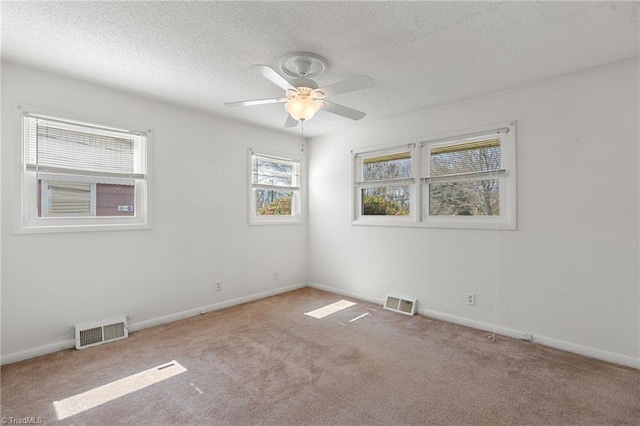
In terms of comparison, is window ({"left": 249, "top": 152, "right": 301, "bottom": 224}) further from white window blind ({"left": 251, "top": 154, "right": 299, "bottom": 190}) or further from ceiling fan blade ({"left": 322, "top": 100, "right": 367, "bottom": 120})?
ceiling fan blade ({"left": 322, "top": 100, "right": 367, "bottom": 120})

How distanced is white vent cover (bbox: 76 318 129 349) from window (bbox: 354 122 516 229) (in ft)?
9.82

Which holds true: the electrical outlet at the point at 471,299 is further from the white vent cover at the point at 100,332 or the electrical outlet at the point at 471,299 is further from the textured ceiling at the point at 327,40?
the white vent cover at the point at 100,332

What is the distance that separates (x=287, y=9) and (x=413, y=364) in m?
2.71

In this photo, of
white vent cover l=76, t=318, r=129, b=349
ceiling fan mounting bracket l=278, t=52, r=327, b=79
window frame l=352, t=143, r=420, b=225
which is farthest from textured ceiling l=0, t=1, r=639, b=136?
white vent cover l=76, t=318, r=129, b=349

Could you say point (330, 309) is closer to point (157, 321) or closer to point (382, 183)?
point (382, 183)

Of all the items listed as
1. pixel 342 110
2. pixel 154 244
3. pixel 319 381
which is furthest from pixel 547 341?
pixel 154 244

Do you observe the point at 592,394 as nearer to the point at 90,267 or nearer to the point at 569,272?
the point at 569,272

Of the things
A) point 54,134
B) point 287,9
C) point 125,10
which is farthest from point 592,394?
point 54,134

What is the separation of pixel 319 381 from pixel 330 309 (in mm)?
1650

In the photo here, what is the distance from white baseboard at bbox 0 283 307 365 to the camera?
8.39 feet

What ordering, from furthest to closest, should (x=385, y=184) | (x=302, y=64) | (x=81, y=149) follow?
(x=385, y=184) → (x=81, y=149) → (x=302, y=64)

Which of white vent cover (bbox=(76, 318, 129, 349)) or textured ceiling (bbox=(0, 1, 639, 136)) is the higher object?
textured ceiling (bbox=(0, 1, 639, 136))

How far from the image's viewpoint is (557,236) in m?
2.83

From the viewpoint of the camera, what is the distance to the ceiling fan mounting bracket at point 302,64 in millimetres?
2346
